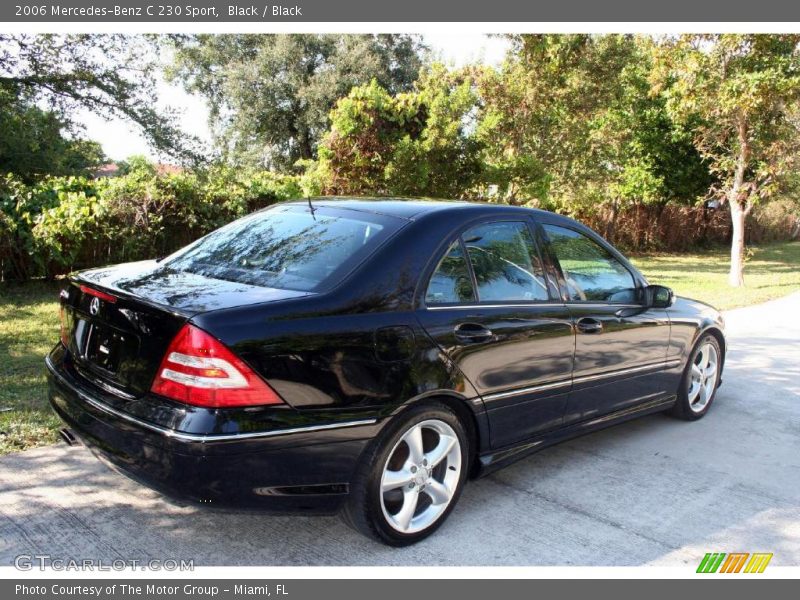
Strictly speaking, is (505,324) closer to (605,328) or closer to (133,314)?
(605,328)

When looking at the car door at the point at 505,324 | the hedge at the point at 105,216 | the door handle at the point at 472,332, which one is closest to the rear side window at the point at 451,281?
the car door at the point at 505,324

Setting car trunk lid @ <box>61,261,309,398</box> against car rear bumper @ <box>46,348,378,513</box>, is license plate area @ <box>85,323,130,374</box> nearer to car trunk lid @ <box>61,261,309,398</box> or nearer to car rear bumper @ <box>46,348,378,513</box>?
car trunk lid @ <box>61,261,309,398</box>

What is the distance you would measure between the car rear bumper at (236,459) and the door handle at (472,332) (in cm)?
68

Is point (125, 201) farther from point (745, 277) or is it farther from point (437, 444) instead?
point (745, 277)

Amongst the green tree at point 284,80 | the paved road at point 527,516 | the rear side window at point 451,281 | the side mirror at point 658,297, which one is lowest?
the paved road at point 527,516

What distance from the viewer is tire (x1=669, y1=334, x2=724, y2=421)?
5.33 meters

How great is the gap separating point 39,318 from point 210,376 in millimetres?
6298

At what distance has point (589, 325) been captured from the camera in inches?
167

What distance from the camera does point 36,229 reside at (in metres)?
9.41

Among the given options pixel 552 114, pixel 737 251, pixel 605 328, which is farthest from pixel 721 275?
pixel 605 328

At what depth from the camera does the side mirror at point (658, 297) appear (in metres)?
4.77

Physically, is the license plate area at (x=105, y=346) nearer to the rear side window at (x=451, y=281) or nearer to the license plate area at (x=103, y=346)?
the license plate area at (x=103, y=346)

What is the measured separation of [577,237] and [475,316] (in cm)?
126

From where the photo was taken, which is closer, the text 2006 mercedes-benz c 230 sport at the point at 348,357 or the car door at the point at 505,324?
the text 2006 mercedes-benz c 230 sport at the point at 348,357
